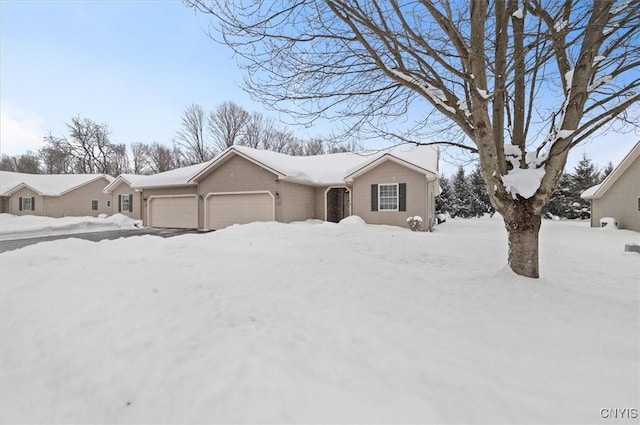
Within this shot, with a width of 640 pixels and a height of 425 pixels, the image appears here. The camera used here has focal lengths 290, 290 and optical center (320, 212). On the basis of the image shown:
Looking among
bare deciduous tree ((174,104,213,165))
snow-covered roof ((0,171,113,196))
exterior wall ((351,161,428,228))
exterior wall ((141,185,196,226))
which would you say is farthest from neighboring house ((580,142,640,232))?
snow-covered roof ((0,171,113,196))

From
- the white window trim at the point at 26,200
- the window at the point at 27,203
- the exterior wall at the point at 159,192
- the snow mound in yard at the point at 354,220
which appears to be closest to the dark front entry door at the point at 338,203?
the snow mound in yard at the point at 354,220

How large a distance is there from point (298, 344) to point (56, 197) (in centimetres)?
3249

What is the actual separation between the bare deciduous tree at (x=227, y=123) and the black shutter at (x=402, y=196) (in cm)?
2359

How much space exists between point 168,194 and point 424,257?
16.7m

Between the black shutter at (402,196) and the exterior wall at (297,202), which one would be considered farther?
the exterior wall at (297,202)

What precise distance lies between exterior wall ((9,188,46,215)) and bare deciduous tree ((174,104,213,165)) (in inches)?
537

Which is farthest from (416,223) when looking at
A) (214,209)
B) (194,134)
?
(194,134)

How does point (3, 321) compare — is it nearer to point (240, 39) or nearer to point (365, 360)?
point (365, 360)

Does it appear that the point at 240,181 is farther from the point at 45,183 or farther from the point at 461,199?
the point at 461,199

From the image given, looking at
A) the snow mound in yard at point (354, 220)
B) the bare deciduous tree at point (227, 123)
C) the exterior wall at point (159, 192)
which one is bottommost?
the snow mound in yard at point (354, 220)

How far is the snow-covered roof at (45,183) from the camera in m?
25.2

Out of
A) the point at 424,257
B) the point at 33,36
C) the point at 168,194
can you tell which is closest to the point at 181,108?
the point at 168,194

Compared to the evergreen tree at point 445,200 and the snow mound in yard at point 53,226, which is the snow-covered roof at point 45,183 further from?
the evergreen tree at point 445,200

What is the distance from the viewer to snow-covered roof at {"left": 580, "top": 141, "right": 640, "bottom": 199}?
14.1 meters
